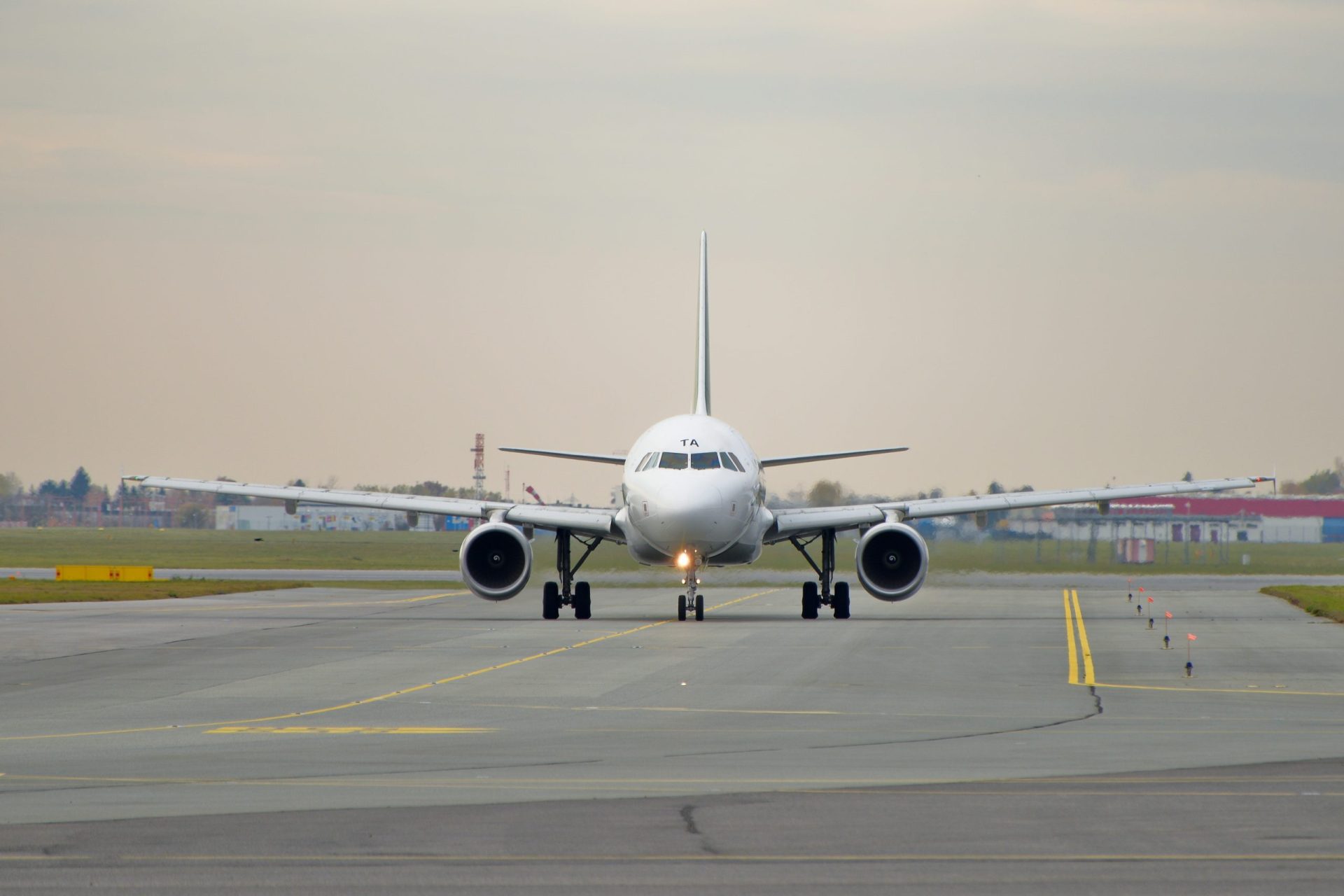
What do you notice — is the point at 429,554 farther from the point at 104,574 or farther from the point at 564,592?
the point at 564,592

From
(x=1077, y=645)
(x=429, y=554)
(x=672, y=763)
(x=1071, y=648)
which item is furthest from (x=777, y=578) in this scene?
(x=672, y=763)

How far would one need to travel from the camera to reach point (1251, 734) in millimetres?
17078

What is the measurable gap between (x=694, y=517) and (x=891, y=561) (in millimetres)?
6043

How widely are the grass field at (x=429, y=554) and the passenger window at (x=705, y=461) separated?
1472cm

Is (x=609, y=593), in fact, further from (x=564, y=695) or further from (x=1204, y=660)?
(x=564, y=695)

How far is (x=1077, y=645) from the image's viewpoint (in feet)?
100

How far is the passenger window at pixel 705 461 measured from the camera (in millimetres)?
37281

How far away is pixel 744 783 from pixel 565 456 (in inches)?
1099

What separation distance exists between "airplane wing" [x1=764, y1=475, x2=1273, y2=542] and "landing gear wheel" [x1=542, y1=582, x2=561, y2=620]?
17.2ft

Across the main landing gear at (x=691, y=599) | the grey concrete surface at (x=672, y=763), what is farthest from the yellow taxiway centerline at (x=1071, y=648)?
the main landing gear at (x=691, y=599)

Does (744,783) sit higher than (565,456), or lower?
lower

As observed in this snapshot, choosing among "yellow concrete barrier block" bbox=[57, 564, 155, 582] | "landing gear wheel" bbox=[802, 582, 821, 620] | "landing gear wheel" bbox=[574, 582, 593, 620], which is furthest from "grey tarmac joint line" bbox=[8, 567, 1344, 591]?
"landing gear wheel" bbox=[802, 582, 821, 620]

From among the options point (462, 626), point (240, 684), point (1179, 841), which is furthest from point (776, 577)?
point (1179, 841)

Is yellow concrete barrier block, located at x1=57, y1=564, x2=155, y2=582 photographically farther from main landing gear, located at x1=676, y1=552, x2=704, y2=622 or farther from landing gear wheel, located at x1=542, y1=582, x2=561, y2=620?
main landing gear, located at x1=676, y1=552, x2=704, y2=622
